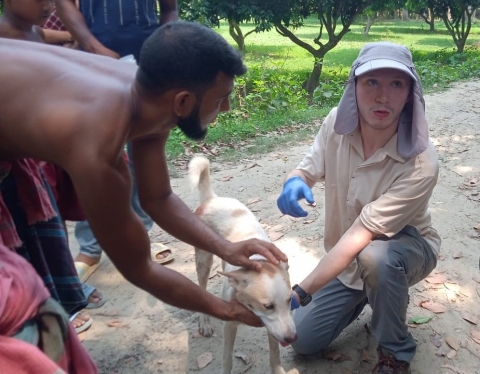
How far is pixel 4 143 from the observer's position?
1682 mm

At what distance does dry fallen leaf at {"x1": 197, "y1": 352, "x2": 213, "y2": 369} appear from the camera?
3076mm

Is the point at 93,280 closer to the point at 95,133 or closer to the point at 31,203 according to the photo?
the point at 31,203

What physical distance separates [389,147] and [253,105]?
18.5 ft

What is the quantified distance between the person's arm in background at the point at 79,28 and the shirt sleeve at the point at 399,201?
6.04 feet

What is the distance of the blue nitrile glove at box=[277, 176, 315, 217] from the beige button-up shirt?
0.56 ft

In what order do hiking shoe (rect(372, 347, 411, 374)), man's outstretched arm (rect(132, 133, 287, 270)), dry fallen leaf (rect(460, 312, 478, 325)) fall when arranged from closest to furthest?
man's outstretched arm (rect(132, 133, 287, 270)), hiking shoe (rect(372, 347, 411, 374)), dry fallen leaf (rect(460, 312, 478, 325))

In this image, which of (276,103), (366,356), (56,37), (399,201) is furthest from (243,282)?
(276,103)

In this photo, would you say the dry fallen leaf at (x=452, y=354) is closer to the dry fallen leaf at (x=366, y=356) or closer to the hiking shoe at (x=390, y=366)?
the hiking shoe at (x=390, y=366)

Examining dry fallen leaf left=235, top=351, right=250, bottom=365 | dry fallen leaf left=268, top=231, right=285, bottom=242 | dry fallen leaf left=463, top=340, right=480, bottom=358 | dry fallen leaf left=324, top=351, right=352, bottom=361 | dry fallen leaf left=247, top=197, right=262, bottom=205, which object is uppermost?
dry fallen leaf left=463, top=340, right=480, bottom=358

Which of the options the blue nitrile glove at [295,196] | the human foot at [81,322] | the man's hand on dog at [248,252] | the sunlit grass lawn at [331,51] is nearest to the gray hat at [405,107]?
the blue nitrile glove at [295,196]

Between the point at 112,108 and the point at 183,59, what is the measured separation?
27cm

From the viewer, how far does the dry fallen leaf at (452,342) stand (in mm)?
3098

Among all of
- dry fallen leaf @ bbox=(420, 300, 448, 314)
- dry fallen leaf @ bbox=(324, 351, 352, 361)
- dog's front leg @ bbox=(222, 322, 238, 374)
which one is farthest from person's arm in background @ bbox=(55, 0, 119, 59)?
dry fallen leaf @ bbox=(420, 300, 448, 314)

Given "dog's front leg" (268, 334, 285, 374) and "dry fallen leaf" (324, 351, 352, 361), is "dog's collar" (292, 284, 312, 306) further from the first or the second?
"dry fallen leaf" (324, 351, 352, 361)
